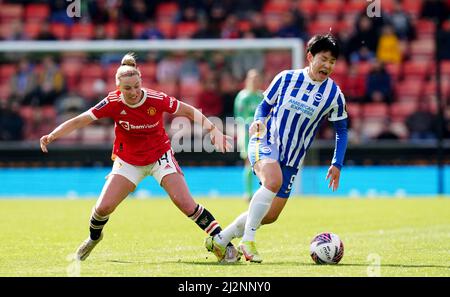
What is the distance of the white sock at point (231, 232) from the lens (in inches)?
379

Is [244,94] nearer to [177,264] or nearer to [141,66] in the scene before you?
[141,66]

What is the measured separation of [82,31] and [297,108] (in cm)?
1755

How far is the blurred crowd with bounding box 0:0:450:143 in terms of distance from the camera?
22609mm

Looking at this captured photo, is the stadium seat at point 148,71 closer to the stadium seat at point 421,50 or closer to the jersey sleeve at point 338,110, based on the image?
the stadium seat at point 421,50

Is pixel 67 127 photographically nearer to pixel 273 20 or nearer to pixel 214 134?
pixel 214 134

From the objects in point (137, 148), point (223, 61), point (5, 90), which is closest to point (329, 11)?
point (223, 61)

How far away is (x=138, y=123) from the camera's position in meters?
9.77

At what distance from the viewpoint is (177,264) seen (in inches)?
368

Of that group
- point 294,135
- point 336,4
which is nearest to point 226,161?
point 336,4

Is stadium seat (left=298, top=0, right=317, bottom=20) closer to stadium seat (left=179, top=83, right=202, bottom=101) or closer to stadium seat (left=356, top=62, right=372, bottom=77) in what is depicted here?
stadium seat (left=356, top=62, right=372, bottom=77)

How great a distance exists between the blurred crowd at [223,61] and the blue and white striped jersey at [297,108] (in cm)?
1195

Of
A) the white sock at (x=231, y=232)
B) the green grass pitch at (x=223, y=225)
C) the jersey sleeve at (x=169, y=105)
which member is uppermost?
the jersey sleeve at (x=169, y=105)

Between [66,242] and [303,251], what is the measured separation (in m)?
2.86

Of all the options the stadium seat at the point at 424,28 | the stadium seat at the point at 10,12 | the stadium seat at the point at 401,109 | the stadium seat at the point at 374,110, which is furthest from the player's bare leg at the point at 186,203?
the stadium seat at the point at 10,12
